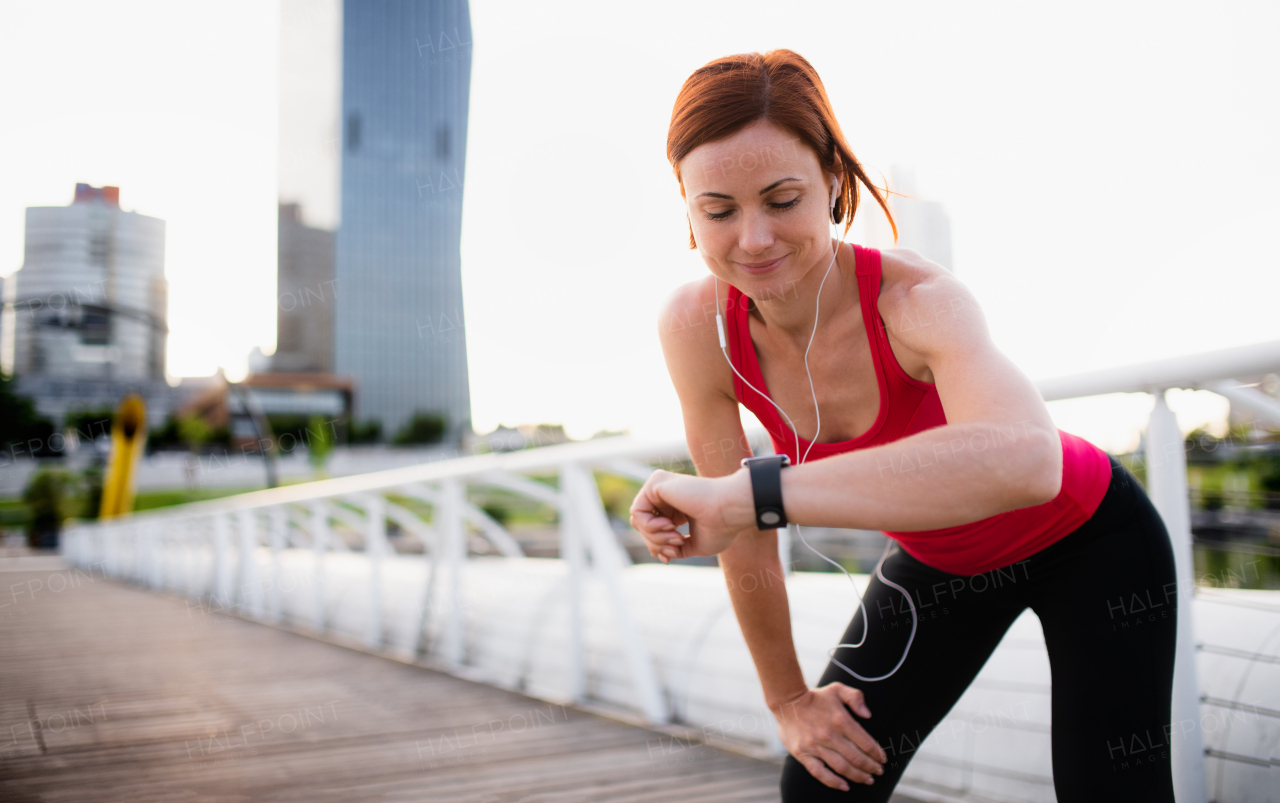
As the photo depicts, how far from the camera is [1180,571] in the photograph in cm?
141

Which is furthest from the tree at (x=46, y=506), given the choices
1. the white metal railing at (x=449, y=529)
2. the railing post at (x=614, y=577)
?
the railing post at (x=614, y=577)

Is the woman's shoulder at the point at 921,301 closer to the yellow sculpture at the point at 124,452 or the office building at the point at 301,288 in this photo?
the yellow sculpture at the point at 124,452

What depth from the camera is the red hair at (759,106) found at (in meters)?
0.98

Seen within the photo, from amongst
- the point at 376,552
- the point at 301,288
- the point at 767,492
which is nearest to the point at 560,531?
the point at 376,552

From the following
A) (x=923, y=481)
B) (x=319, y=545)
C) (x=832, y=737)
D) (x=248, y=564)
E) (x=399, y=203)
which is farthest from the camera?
(x=399, y=203)

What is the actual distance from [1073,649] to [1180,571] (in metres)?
0.41

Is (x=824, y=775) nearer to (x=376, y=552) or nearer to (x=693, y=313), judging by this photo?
(x=693, y=313)

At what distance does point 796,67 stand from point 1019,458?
0.61m

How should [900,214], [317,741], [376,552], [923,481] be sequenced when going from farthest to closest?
[376,552]
[317,741]
[900,214]
[923,481]

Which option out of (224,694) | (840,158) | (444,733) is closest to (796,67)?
(840,158)

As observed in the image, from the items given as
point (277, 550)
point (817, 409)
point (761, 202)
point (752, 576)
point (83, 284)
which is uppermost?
point (83, 284)

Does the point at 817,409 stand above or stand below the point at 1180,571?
above

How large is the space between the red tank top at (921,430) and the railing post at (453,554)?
9.48 feet

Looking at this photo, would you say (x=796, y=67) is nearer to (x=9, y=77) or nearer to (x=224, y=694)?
(x=224, y=694)
